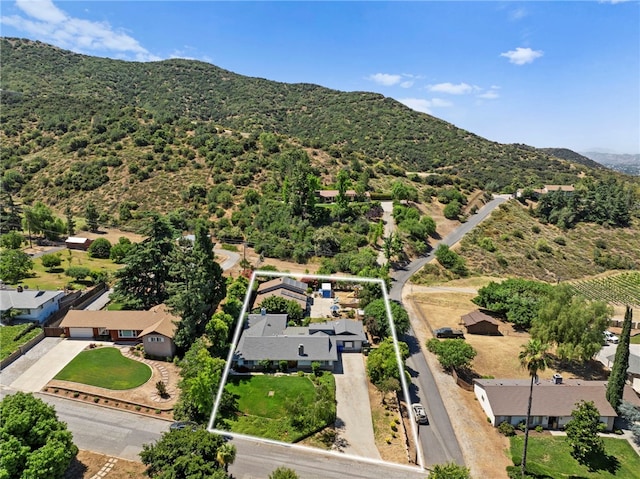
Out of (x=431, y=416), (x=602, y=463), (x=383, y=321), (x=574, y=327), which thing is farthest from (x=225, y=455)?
(x=574, y=327)

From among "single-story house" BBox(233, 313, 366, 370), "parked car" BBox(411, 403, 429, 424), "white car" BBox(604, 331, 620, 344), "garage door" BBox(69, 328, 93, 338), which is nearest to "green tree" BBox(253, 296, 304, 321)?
"single-story house" BBox(233, 313, 366, 370)

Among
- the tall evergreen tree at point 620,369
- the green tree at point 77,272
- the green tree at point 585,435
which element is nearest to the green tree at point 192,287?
the green tree at point 77,272

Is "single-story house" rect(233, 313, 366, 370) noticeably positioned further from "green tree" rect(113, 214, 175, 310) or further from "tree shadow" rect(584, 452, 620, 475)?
"tree shadow" rect(584, 452, 620, 475)

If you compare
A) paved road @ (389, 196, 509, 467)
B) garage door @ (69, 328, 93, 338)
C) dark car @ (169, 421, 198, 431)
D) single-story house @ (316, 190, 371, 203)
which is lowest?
paved road @ (389, 196, 509, 467)

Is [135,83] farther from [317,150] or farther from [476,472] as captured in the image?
[476,472]

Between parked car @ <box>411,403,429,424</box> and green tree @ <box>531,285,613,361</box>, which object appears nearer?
parked car @ <box>411,403,429,424</box>

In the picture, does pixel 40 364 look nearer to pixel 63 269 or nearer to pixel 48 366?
pixel 48 366

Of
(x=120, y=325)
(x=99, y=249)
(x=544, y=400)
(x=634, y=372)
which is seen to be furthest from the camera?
(x=99, y=249)
